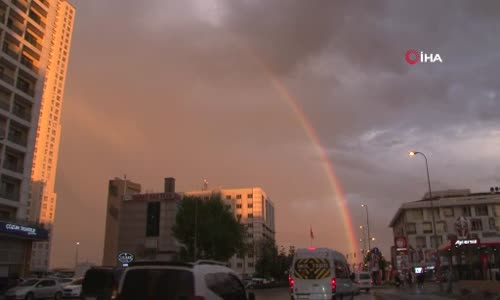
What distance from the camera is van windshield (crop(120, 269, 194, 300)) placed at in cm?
766

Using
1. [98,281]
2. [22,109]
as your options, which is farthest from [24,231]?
[98,281]

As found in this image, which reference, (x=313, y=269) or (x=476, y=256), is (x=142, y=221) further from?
(x=313, y=269)

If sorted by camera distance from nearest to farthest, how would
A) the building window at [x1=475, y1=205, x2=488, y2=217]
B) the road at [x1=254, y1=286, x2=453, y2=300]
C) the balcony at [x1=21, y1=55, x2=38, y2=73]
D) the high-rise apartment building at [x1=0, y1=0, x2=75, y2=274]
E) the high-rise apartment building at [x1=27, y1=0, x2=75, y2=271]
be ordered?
1. the road at [x1=254, y1=286, x2=453, y2=300]
2. the high-rise apartment building at [x1=0, y1=0, x2=75, y2=274]
3. the balcony at [x1=21, y1=55, x2=38, y2=73]
4. the building window at [x1=475, y1=205, x2=488, y2=217]
5. the high-rise apartment building at [x1=27, y1=0, x2=75, y2=271]

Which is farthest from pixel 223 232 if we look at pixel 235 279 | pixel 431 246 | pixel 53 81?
pixel 53 81

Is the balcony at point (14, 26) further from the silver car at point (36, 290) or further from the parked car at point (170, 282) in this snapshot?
the parked car at point (170, 282)

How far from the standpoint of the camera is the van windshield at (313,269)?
19.9 m

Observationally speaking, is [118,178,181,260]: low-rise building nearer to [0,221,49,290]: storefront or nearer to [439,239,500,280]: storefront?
[0,221,49,290]: storefront

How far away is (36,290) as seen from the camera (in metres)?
33.7

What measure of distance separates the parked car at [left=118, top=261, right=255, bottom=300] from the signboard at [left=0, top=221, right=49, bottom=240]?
140 feet

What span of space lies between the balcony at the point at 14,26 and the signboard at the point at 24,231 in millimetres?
23558

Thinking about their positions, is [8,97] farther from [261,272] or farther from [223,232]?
[261,272]

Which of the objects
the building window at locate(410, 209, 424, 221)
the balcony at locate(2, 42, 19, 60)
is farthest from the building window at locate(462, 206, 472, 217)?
the balcony at locate(2, 42, 19, 60)

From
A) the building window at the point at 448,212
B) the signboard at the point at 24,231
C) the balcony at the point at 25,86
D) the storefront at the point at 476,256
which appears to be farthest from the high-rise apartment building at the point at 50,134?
the storefront at the point at 476,256

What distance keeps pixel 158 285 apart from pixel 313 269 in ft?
43.3
